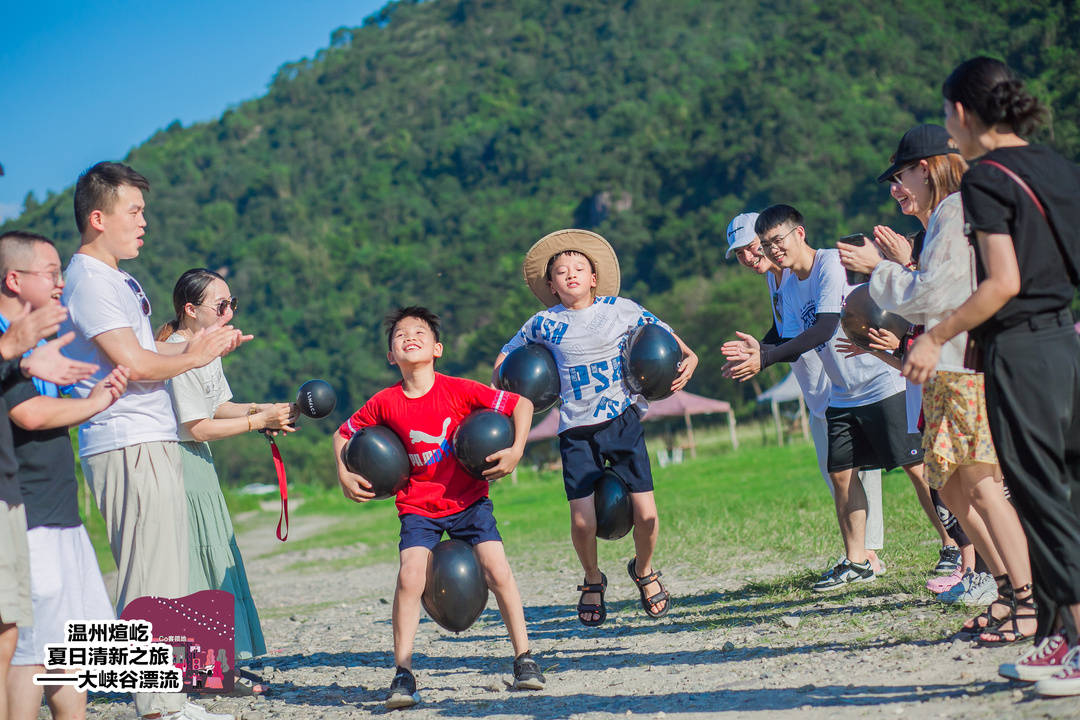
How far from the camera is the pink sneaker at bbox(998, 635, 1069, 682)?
4449 millimetres

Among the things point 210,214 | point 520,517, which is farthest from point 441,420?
point 210,214

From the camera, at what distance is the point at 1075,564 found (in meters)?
4.37

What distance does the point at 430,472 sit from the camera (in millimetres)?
6234

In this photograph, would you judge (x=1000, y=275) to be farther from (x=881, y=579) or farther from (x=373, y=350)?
(x=373, y=350)

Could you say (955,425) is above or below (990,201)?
below

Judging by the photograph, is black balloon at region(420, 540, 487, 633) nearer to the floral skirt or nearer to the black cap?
the floral skirt

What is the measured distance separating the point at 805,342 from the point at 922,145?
63.0 inches

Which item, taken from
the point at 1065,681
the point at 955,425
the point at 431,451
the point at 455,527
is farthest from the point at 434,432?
the point at 1065,681

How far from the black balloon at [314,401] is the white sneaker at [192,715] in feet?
5.83

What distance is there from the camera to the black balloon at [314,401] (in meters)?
6.70

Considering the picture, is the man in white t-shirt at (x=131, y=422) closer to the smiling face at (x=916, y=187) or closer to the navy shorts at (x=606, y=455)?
the navy shorts at (x=606, y=455)

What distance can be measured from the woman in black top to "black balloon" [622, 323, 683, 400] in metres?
2.45

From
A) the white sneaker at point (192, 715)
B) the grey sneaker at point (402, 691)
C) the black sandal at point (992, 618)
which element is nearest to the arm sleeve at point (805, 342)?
the black sandal at point (992, 618)

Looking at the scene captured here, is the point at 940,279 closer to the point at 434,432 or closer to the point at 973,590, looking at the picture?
the point at 973,590
